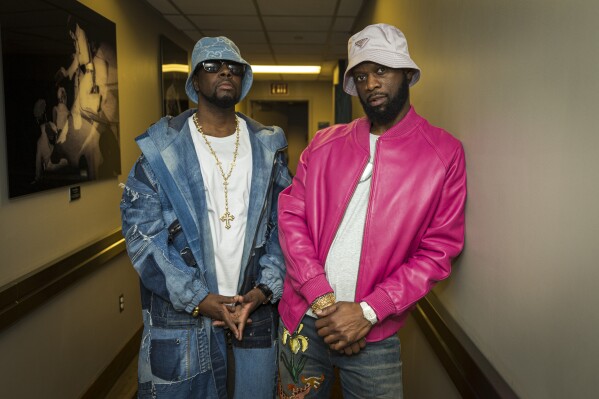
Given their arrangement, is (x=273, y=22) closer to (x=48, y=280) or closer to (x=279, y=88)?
(x=48, y=280)

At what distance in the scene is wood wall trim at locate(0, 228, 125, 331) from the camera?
1.98m

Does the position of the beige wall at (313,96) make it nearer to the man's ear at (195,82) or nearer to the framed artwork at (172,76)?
the framed artwork at (172,76)

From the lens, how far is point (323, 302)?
135cm

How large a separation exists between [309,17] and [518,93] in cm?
373

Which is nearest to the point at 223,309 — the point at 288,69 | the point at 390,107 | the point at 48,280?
the point at 390,107

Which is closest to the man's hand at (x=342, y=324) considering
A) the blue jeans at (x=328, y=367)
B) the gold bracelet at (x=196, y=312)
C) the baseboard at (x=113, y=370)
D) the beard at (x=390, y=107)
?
the blue jeans at (x=328, y=367)

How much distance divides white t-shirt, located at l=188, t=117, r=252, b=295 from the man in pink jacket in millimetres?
171

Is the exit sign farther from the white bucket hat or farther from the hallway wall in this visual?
the white bucket hat

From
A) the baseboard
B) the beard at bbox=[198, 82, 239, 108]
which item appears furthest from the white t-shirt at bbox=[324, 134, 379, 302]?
the baseboard

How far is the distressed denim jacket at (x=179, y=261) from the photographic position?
1565 millimetres

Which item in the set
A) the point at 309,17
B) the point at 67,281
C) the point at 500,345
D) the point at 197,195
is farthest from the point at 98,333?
the point at 309,17

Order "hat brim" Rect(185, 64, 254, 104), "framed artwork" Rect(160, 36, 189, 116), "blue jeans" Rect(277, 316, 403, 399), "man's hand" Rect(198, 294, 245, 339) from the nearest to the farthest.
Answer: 1. "blue jeans" Rect(277, 316, 403, 399)
2. "man's hand" Rect(198, 294, 245, 339)
3. "hat brim" Rect(185, 64, 254, 104)
4. "framed artwork" Rect(160, 36, 189, 116)

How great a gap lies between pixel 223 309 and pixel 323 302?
373mm

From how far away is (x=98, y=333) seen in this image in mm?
3021
